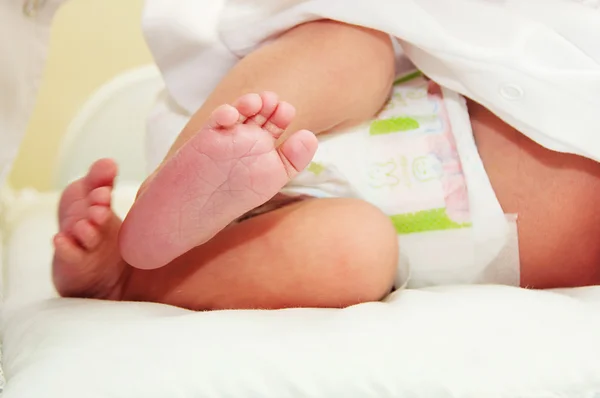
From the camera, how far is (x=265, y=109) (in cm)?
53

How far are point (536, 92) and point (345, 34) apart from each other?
0.21m

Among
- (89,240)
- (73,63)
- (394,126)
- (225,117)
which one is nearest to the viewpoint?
→ (225,117)

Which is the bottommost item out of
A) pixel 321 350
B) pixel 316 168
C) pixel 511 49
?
pixel 321 350

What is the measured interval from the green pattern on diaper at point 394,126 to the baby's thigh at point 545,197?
0.08m

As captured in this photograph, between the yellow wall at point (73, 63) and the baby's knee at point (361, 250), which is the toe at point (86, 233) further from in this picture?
the yellow wall at point (73, 63)

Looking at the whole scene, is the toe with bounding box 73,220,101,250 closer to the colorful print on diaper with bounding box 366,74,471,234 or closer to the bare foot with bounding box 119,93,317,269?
the bare foot with bounding box 119,93,317,269

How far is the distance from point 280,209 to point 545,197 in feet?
0.93

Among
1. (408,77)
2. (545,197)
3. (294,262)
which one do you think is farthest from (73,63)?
(545,197)

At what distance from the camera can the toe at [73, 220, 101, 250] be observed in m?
0.60

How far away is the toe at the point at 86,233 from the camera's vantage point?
1.97ft

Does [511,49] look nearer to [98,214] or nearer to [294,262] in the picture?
[294,262]

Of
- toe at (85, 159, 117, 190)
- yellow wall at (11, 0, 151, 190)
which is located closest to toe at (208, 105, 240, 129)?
toe at (85, 159, 117, 190)

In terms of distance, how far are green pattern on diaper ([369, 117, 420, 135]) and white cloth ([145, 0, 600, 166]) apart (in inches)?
2.2

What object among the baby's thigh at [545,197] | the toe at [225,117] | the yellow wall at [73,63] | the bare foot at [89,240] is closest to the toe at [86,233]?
the bare foot at [89,240]
